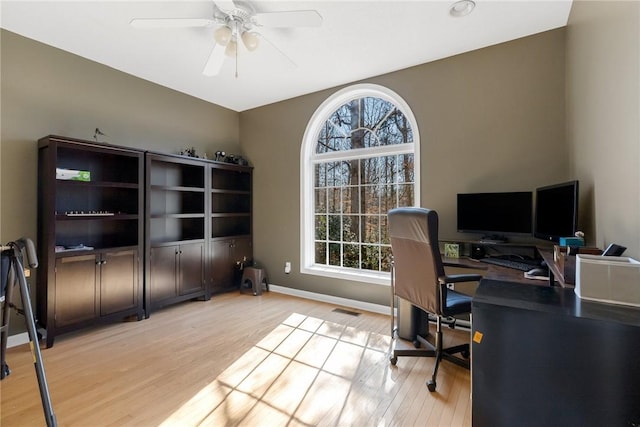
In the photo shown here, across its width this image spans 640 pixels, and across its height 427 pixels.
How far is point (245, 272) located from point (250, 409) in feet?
8.20

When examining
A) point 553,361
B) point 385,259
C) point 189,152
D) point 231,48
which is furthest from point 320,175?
point 553,361

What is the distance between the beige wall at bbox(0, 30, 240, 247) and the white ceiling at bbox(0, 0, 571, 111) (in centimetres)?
16

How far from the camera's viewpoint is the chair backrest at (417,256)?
1981mm

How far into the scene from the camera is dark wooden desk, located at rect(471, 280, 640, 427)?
0.91m

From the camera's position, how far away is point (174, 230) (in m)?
3.84

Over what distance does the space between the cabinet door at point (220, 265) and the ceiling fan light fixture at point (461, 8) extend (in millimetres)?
3580

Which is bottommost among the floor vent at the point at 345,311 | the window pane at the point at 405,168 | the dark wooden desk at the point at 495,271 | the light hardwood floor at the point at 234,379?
the light hardwood floor at the point at 234,379

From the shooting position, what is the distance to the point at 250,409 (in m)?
1.74

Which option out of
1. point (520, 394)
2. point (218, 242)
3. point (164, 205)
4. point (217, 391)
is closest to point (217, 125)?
point (164, 205)

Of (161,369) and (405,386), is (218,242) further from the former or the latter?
(405,386)

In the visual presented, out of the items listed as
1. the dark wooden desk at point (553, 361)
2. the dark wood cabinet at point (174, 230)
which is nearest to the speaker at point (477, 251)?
the dark wooden desk at point (553, 361)

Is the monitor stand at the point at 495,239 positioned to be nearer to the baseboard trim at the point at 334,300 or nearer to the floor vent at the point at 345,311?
the baseboard trim at the point at 334,300

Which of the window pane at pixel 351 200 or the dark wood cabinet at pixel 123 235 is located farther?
the window pane at pixel 351 200

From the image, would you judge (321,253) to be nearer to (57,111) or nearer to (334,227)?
(334,227)
